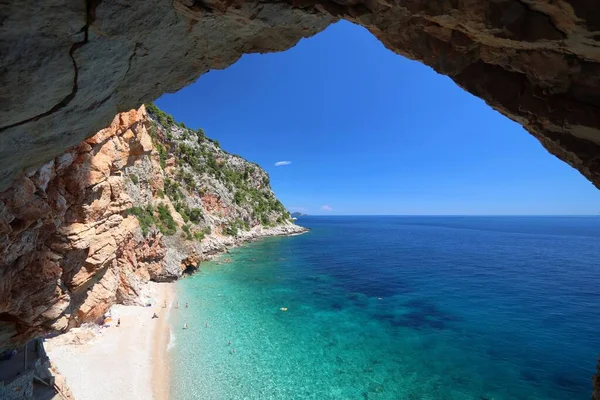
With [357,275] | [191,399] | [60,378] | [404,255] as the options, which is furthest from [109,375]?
[404,255]

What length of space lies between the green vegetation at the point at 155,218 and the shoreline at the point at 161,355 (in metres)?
9.00

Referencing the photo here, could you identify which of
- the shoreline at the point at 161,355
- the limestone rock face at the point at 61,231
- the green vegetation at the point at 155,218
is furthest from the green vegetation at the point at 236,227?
the limestone rock face at the point at 61,231

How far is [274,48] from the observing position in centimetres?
677

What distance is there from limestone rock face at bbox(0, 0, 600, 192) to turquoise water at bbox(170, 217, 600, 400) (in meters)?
17.3

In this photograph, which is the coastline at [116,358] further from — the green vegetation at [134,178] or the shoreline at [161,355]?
the green vegetation at [134,178]

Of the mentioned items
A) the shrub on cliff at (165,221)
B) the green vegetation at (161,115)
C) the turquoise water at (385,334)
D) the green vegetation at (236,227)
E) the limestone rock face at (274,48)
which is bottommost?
the turquoise water at (385,334)

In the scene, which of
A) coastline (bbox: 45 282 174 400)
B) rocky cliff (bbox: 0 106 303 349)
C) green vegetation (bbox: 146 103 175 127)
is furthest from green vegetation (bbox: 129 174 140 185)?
green vegetation (bbox: 146 103 175 127)

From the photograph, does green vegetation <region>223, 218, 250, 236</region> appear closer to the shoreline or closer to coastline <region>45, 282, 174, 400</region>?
the shoreline

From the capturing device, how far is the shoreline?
16344 mm

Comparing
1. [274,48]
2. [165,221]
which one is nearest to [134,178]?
[165,221]

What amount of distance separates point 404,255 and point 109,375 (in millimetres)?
58979

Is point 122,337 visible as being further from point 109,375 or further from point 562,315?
point 562,315

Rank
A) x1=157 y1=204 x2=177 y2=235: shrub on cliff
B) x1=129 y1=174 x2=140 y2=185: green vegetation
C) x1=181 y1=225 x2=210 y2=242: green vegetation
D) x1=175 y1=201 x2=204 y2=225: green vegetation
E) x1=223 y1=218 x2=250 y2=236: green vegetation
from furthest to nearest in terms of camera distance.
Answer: x1=223 y1=218 x2=250 y2=236: green vegetation < x1=175 y1=201 x2=204 y2=225: green vegetation < x1=181 y1=225 x2=210 y2=242: green vegetation < x1=157 y1=204 x2=177 y2=235: shrub on cliff < x1=129 y1=174 x2=140 y2=185: green vegetation

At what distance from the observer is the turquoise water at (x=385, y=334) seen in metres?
17.5
